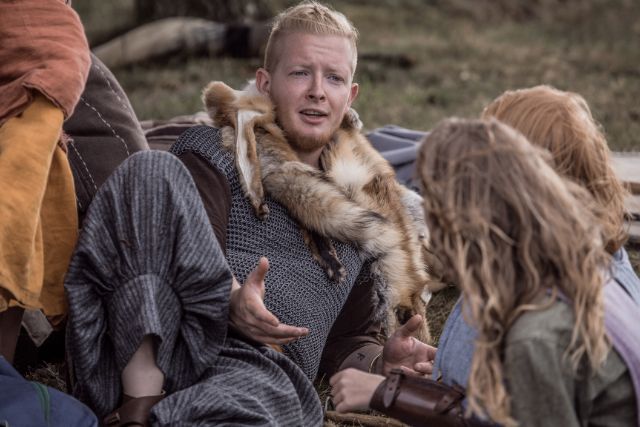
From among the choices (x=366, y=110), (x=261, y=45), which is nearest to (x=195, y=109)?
(x=366, y=110)

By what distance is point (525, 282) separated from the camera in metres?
2.04

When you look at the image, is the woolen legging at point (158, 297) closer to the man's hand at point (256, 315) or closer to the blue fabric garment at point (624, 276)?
the man's hand at point (256, 315)

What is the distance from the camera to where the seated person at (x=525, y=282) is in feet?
6.50

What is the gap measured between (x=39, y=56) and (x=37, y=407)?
1.04 meters

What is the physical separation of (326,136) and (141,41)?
5.48m

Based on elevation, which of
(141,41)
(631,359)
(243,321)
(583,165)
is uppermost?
(583,165)

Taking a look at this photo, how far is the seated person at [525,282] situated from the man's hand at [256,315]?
0.63m

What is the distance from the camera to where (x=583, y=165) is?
7.46 feet

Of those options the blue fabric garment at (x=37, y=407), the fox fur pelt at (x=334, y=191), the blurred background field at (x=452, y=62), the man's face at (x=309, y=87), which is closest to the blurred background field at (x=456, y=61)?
the blurred background field at (x=452, y=62)

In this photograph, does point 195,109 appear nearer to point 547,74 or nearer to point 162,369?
point 547,74

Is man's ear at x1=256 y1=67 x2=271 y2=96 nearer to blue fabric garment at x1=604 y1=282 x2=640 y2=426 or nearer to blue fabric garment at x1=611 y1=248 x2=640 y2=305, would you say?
blue fabric garment at x1=611 y1=248 x2=640 y2=305

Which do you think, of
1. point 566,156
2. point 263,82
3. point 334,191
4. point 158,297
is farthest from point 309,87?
point 566,156

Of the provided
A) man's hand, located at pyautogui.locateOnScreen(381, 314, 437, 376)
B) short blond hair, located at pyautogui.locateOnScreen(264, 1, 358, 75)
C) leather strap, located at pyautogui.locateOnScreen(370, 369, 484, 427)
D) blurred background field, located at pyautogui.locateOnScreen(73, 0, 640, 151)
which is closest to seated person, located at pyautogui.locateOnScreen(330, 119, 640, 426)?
leather strap, located at pyautogui.locateOnScreen(370, 369, 484, 427)

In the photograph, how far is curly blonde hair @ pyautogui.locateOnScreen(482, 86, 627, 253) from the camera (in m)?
2.27
